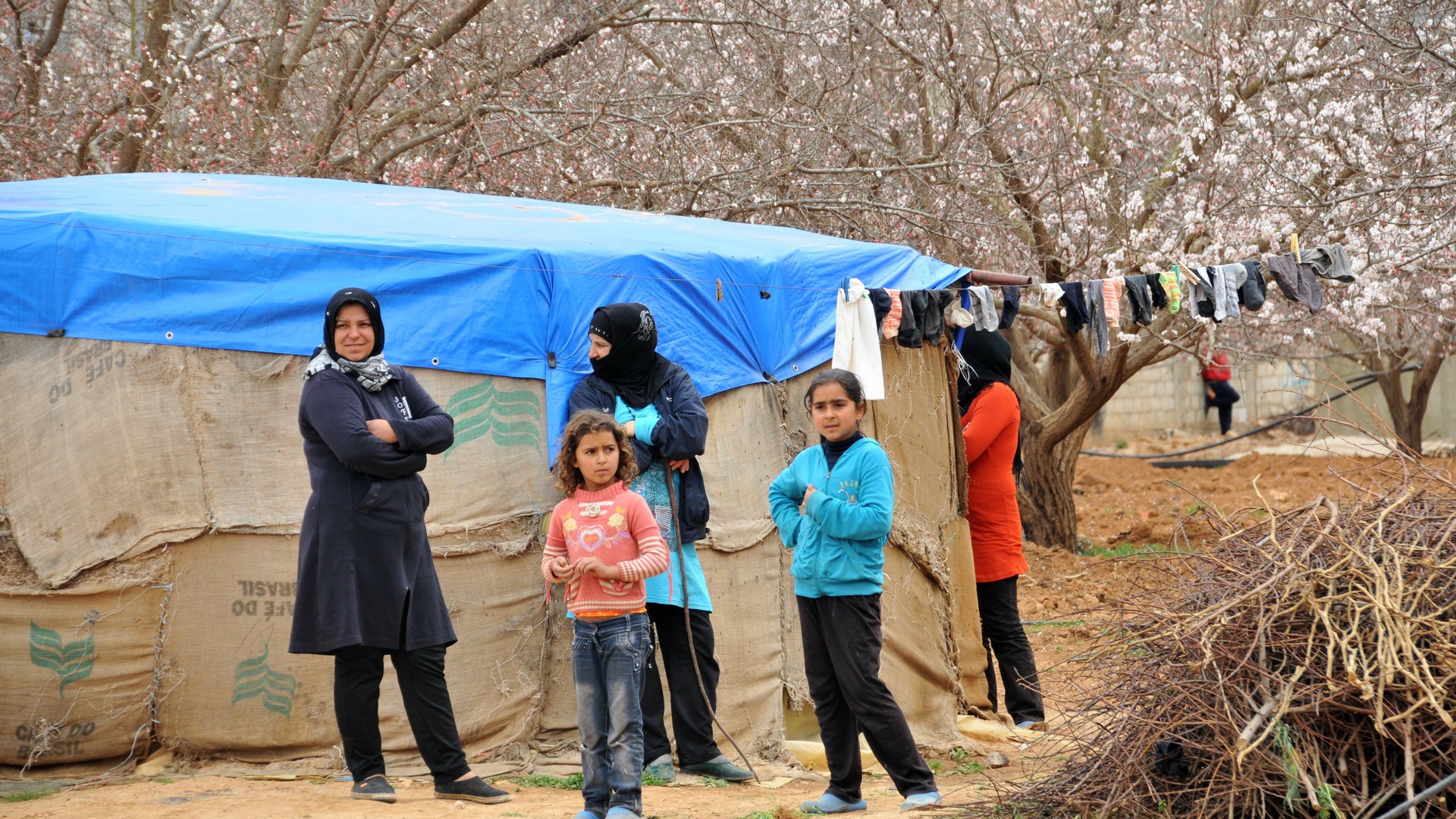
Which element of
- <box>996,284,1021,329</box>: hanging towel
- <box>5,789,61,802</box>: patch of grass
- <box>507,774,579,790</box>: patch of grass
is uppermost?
<box>996,284,1021,329</box>: hanging towel

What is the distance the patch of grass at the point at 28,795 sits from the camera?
437 centimetres

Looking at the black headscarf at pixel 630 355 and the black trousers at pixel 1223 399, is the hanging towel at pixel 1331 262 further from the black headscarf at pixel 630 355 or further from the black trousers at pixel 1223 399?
the black trousers at pixel 1223 399

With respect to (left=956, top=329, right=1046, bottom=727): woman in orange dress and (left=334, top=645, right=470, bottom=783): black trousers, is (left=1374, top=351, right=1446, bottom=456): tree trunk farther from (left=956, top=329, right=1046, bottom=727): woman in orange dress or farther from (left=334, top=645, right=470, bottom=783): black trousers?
(left=334, top=645, right=470, bottom=783): black trousers

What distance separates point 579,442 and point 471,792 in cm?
119

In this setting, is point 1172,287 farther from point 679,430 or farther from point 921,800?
point 921,800

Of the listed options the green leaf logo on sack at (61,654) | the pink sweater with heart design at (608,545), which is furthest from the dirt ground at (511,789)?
the pink sweater with heart design at (608,545)

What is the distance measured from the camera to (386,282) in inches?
193

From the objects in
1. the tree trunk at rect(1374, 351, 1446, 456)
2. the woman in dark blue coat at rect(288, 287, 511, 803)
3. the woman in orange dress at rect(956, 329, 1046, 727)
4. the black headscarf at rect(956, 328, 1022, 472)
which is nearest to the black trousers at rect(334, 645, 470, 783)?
the woman in dark blue coat at rect(288, 287, 511, 803)

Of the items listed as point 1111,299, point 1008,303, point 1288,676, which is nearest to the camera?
point 1288,676

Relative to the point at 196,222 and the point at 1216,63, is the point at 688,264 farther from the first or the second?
the point at 1216,63

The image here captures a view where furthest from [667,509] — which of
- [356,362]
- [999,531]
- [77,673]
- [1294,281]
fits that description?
[1294,281]

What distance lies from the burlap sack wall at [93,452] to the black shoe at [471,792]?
4.50 feet

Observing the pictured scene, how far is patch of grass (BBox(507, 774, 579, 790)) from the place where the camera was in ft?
15.4

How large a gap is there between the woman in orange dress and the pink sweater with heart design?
2.33 metres
